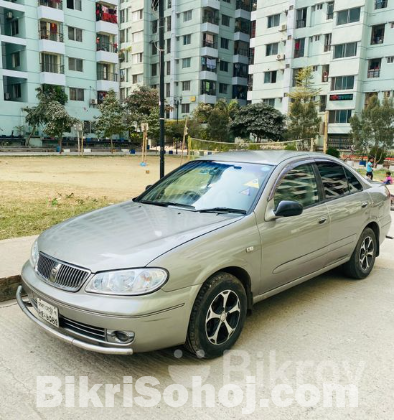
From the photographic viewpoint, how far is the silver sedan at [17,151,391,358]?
2.93 m

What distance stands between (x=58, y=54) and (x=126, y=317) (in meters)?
46.1

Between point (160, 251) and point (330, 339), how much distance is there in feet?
5.90

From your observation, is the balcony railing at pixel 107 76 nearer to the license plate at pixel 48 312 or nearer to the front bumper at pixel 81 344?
the license plate at pixel 48 312

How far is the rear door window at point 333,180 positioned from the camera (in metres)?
4.72

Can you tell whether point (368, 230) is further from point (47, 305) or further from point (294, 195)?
point (47, 305)

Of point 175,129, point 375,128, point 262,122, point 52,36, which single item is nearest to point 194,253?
point 375,128

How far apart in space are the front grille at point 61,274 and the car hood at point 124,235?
48 millimetres

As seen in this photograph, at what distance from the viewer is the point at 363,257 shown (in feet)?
17.4

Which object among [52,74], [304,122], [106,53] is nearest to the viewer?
[304,122]

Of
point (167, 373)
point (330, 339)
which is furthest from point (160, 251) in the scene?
point (330, 339)

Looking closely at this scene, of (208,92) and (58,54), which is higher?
(58,54)

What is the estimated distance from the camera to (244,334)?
3818mm

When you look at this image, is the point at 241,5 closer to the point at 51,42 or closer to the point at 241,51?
the point at 241,51

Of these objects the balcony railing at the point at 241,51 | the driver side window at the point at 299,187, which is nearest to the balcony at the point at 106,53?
the balcony railing at the point at 241,51
